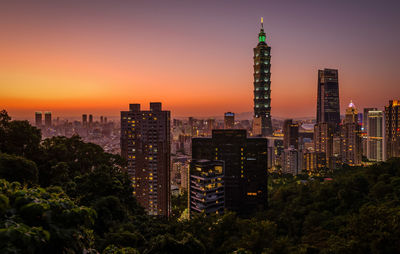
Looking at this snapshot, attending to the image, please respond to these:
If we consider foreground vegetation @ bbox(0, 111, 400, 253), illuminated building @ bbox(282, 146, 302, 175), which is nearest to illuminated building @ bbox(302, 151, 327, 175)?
illuminated building @ bbox(282, 146, 302, 175)

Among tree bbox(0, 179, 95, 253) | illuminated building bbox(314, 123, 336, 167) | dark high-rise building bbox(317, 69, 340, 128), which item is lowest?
illuminated building bbox(314, 123, 336, 167)

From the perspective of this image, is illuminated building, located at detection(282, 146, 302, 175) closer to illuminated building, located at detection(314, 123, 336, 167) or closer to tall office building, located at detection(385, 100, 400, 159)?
illuminated building, located at detection(314, 123, 336, 167)

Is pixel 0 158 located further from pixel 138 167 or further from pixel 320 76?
pixel 320 76

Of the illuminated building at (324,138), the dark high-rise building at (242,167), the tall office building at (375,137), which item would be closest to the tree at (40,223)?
the dark high-rise building at (242,167)

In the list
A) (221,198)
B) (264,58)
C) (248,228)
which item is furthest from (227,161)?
(264,58)

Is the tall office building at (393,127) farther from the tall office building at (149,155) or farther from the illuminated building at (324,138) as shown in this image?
the tall office building at (149,155)

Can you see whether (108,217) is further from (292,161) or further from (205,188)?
(292,161)

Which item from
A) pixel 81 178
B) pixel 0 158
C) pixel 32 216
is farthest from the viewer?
pixel 81 178
